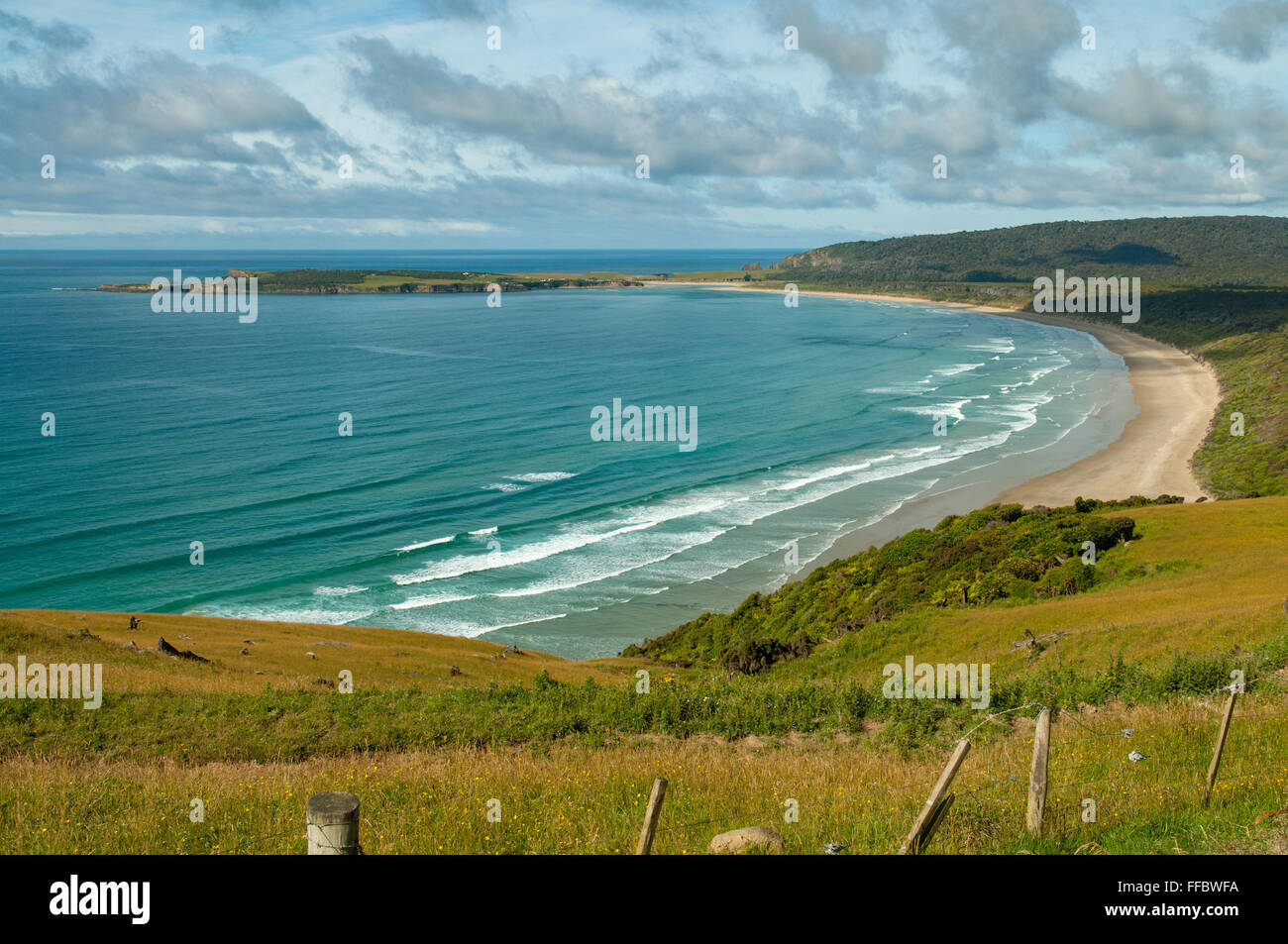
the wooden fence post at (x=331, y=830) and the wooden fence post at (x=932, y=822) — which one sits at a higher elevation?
the wooden fence post at (x=331, y=830)

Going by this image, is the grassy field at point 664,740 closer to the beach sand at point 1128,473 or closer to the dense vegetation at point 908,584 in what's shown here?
→ the dense vegetation at point 908,584

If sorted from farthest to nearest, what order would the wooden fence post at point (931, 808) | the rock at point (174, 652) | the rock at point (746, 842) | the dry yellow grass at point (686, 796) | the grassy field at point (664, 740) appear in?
1. the rock at point (174, 652)
2. the grassy field at point (664, 740)
3. the dry yellow grass at point (686, 796)
4. the rock at point (746, 842)
5. the wooden fence post at point (931, 808)

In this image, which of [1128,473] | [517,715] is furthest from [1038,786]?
[1128,473]

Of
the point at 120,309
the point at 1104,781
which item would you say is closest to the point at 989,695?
the point at 1104,781

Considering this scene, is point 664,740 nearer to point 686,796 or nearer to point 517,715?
point 517,715

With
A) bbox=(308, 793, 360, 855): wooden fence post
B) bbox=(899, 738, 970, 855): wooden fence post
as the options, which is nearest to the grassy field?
bbox=(899, 738, 970, 855): wooden fence post

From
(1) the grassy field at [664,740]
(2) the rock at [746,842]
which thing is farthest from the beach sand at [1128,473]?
(2) the rock at [746,842]
